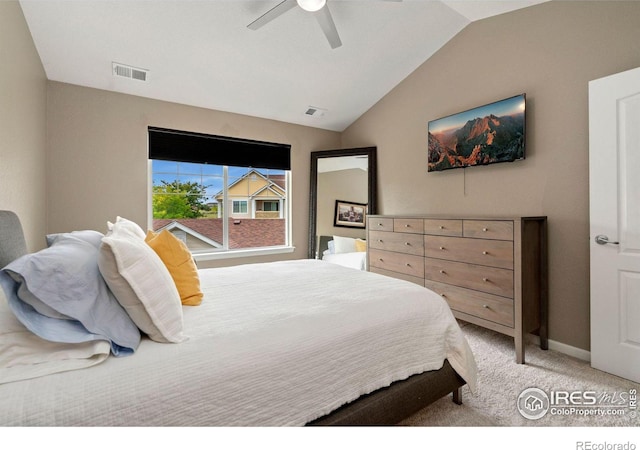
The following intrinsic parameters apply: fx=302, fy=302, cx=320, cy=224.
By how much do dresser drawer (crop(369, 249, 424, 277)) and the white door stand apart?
125 centimetres

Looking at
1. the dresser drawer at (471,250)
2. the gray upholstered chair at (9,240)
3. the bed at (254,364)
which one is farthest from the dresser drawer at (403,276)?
the gray upholstered chair at (9,240)

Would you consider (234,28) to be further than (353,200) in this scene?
No

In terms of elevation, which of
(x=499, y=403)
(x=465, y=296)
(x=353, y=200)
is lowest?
(x=499, y=403)

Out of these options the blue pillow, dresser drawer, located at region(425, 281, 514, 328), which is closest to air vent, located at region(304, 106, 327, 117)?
dresser drawer, located at region(425, 281, 514, 328)

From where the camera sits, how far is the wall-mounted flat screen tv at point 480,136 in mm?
2570

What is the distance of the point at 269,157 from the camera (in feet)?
13.3

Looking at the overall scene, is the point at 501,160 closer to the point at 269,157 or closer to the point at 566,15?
the point at 566,15

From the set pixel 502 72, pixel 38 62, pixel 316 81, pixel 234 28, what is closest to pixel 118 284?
pixel 234 28

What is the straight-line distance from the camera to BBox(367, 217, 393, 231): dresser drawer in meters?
3.25

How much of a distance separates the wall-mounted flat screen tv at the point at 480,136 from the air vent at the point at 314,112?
1.43 metres

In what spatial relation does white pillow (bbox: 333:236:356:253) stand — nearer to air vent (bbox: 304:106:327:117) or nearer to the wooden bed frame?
air vent (bbox: 304:106:327:117)

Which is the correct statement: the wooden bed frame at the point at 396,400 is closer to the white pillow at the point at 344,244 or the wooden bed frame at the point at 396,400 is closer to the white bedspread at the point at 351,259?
the white bedspread at the point at 351,259

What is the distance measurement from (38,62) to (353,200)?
336cm
